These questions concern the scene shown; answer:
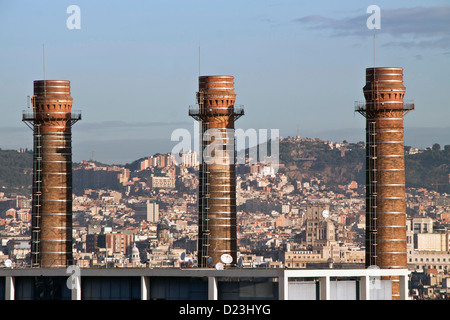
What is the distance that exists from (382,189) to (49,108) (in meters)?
25.6

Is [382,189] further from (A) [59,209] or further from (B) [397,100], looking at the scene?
(A) [59,209]

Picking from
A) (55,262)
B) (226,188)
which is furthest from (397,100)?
(55,262)

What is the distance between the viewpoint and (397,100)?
79188mm

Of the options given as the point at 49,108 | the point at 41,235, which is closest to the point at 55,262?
the point at 41,235

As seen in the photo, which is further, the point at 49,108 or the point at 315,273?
the point at 49,108
